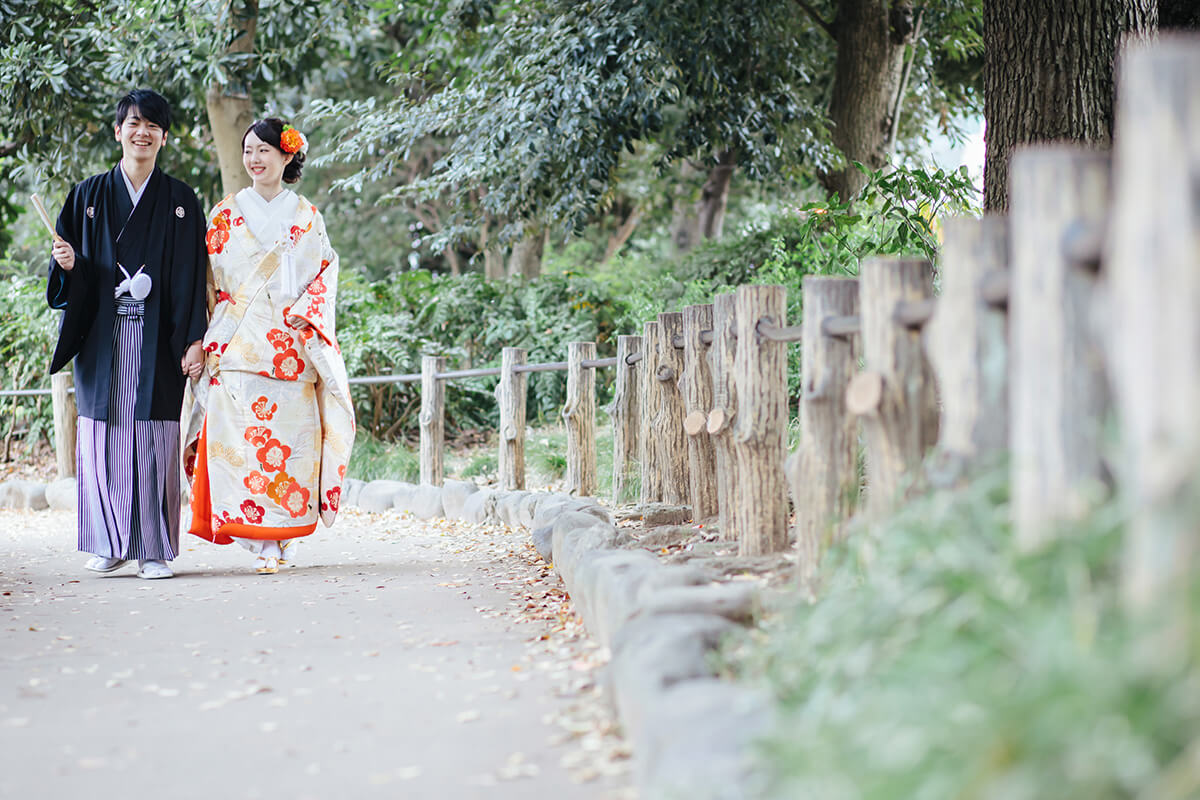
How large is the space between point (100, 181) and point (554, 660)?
122 inches

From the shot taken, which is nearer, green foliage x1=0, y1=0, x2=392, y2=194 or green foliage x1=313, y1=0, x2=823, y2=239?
green foliage x1=313, y1=0, x2=823, y2=239

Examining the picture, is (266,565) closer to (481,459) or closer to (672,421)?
(672,421)

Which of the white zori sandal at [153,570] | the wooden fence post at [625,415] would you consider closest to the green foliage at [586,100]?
the wooden fence post at [625,415]

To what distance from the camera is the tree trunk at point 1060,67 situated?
4.71 meters

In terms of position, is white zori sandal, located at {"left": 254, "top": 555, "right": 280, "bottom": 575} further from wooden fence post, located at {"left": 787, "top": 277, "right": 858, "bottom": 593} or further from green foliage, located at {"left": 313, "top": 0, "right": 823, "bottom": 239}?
green foliage, located at {"left": 313, "top": 0, "right": 823, "bottom": 239}

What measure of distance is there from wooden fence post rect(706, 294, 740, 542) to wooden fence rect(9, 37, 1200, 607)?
1 centimetres

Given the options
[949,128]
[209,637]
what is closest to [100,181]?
[209,637]

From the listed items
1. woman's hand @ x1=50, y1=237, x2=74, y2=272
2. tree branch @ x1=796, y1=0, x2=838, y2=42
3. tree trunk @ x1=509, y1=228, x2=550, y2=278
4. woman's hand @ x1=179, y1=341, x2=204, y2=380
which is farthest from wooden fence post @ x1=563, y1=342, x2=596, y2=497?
tree trunk @ x1=509, y1=228, x2=550, y2=278

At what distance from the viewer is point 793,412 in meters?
6.45

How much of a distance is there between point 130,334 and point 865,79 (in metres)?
6.32

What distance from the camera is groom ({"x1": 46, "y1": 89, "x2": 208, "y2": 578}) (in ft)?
15.5

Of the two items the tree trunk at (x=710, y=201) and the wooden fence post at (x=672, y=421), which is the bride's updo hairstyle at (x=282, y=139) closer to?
the wooden fence post at (x=672, y=421)

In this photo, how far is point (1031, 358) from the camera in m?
1.68

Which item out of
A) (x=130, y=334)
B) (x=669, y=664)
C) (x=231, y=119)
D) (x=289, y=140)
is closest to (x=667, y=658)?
(x=669, y=664)
